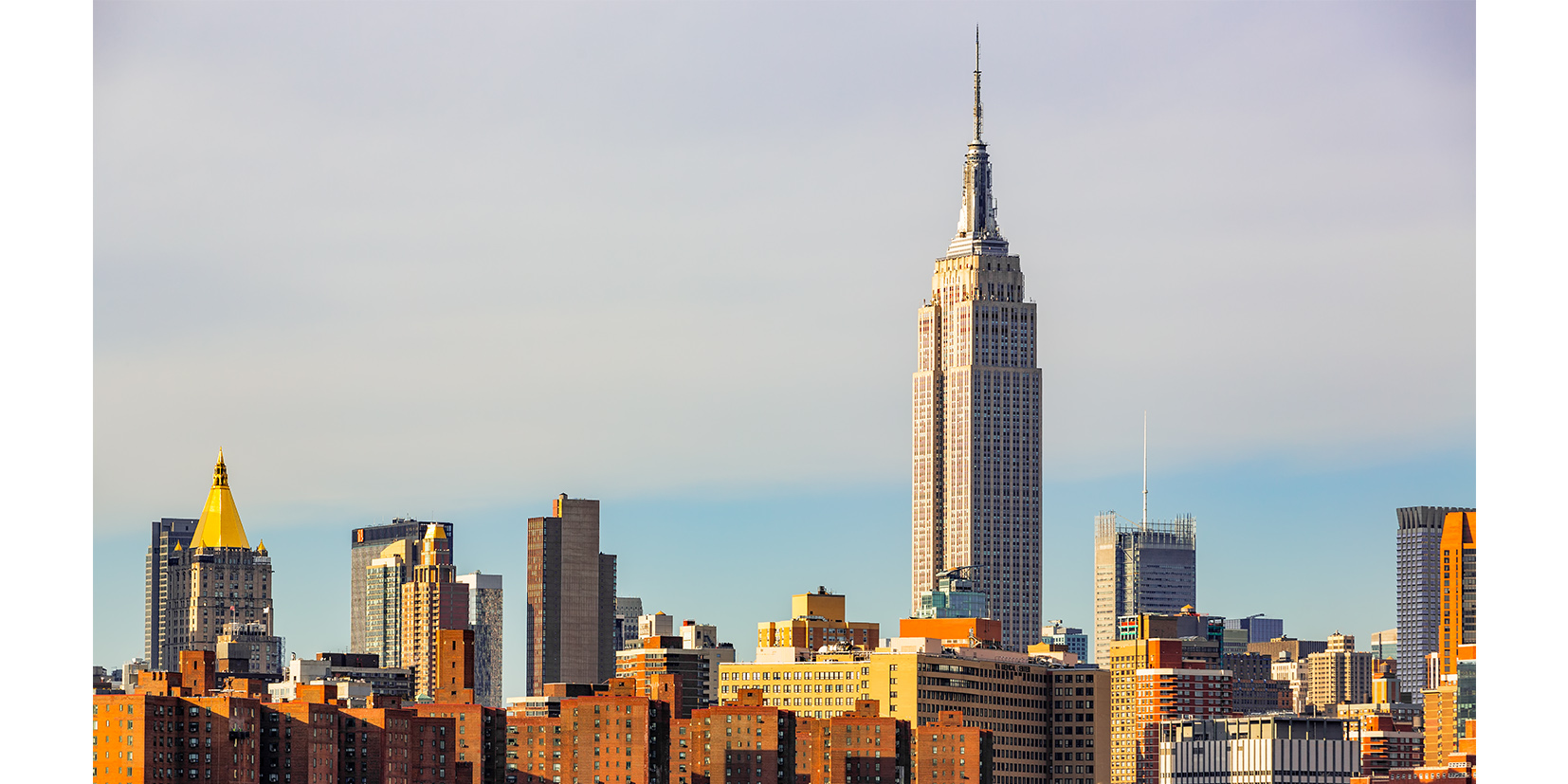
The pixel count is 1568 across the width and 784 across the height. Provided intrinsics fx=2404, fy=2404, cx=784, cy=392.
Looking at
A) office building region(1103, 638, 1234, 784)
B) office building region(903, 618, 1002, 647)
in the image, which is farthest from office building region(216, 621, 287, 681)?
office building region(1103, 638, 1234, 784)

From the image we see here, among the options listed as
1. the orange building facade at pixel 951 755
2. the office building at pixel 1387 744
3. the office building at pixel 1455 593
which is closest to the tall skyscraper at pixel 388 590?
the orange building facade at pixel 951 755

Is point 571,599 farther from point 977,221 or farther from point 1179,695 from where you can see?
point 977,221

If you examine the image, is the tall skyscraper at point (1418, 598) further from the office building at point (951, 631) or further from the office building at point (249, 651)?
the office building at point (249, 651)

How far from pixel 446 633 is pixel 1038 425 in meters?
31.4

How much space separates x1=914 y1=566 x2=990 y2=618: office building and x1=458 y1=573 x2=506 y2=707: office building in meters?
15.8

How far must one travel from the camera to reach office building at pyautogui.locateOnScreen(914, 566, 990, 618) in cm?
6756

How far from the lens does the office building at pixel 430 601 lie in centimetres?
5275
